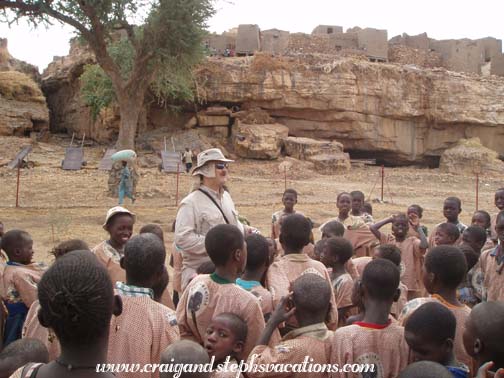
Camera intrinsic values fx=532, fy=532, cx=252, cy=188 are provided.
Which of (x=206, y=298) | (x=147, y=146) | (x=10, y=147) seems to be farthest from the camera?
(x=147, y=146)

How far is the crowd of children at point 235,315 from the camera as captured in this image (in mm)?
1691

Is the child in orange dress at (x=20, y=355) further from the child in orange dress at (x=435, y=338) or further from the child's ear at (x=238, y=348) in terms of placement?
the child in orange dress at (x=435, y=338)

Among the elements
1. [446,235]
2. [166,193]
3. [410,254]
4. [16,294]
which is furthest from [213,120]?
[16,294]

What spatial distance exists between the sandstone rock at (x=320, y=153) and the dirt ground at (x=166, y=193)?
77 cm

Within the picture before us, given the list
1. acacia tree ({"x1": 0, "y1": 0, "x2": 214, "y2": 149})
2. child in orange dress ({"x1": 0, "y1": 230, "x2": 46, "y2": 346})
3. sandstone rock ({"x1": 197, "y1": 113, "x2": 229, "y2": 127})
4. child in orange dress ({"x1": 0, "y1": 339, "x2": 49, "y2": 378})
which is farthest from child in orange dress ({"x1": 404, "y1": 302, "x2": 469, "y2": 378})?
sandstone rock ({"x1": 197, "y1": 113, "x2": 229, "y2": 127})

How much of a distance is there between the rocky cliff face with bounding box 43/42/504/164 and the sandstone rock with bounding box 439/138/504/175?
6.52 ft

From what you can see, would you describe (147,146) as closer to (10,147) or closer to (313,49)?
(10,147)

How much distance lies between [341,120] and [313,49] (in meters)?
5.12

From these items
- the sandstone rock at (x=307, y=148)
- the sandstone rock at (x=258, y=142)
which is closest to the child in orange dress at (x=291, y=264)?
the sandstone rock at (x=307, y=148)

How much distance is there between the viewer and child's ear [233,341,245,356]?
2.61 metres

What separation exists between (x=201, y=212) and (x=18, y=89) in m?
25.8

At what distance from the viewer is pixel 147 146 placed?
2559cm

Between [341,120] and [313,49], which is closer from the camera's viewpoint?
[341,120]

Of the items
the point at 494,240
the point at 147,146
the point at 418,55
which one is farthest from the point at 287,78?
the point at 494,240
